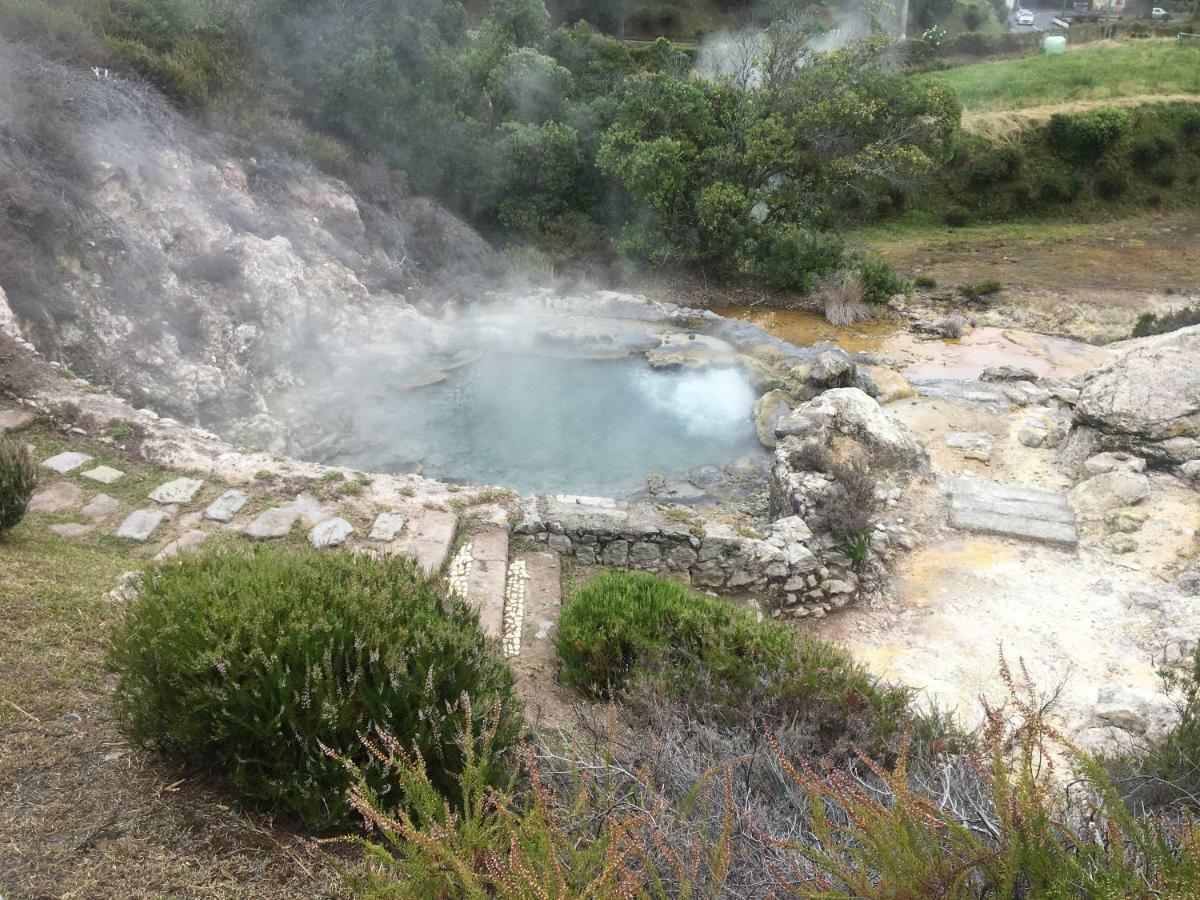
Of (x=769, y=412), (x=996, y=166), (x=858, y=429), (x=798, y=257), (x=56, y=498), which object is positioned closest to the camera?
(x=56, y=498)

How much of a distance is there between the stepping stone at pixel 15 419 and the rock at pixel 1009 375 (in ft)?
38.6

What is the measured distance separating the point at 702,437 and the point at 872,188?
361 inches

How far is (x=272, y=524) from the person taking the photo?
652cm

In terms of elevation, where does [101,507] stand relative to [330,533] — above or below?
above

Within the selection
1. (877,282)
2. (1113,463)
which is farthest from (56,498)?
(877,282)

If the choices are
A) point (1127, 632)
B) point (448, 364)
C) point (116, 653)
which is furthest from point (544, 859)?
point (448, 364)

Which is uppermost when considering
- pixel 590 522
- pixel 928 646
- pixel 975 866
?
pixel 975 866

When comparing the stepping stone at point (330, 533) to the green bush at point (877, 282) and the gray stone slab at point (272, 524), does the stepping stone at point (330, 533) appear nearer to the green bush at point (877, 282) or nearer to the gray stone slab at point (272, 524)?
the gray stone slab at point (272, 524)

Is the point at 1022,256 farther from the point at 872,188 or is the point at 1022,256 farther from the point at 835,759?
the point at 835,759

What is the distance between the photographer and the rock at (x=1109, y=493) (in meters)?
7.86

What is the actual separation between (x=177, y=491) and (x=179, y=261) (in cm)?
498

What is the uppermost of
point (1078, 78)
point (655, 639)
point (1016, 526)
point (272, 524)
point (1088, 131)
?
point (1078, 78)

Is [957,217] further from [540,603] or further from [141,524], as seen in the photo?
[141,524]

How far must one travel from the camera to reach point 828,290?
50.8 feet
